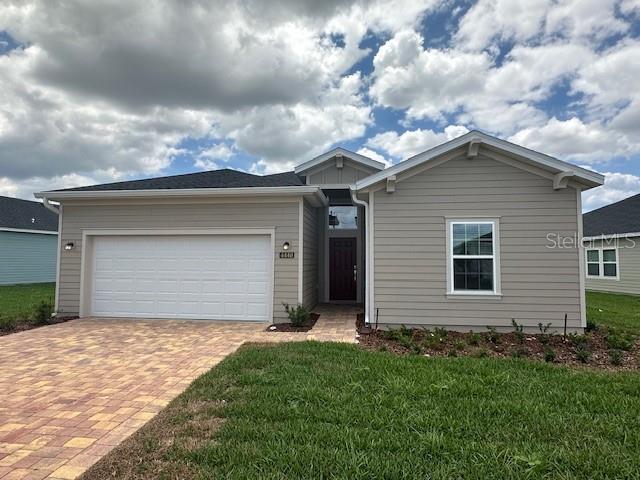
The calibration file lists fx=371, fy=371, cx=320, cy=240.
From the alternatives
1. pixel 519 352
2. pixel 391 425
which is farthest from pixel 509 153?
pixel 391 425

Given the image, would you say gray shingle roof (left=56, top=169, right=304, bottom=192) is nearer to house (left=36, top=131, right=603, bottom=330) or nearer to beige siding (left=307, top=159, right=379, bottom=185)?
house (left=36, top=131, right=603, bottom=330)

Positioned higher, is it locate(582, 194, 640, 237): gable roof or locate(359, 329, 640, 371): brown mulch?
locate(582, 194, 640, 237): gable roof

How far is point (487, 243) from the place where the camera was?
7.62 m

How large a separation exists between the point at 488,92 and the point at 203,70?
9.13 meters

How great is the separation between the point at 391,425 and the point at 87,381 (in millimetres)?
3783

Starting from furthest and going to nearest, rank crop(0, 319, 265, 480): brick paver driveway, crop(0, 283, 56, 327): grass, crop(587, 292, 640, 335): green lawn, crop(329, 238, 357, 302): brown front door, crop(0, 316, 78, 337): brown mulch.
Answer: crop(329, 238, 357, 302): brown front door → crop(0, 283, 56, 327): grass → crop(587, 292, 640, 335): green lawn → crop(0, 316, 78, 337): brown mulch → crop(0, 319, 265, 480): brick paver driveway

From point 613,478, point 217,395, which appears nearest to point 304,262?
point 217,395

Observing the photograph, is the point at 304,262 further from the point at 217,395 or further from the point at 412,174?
the point at 217,395

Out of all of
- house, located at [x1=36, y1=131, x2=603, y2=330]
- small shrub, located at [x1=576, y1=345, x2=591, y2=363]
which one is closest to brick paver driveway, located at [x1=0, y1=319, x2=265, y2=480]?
house, located at [x1=36, y1=131, x2=603, y2=330]

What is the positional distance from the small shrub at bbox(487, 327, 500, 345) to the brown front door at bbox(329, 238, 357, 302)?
5.54 metres

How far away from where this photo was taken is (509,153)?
7.43 m

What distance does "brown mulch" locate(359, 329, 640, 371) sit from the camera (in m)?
5.74

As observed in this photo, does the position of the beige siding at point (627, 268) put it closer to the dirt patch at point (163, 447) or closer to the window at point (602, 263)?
the window at point (602, 263)

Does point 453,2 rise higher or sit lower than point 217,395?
higher
